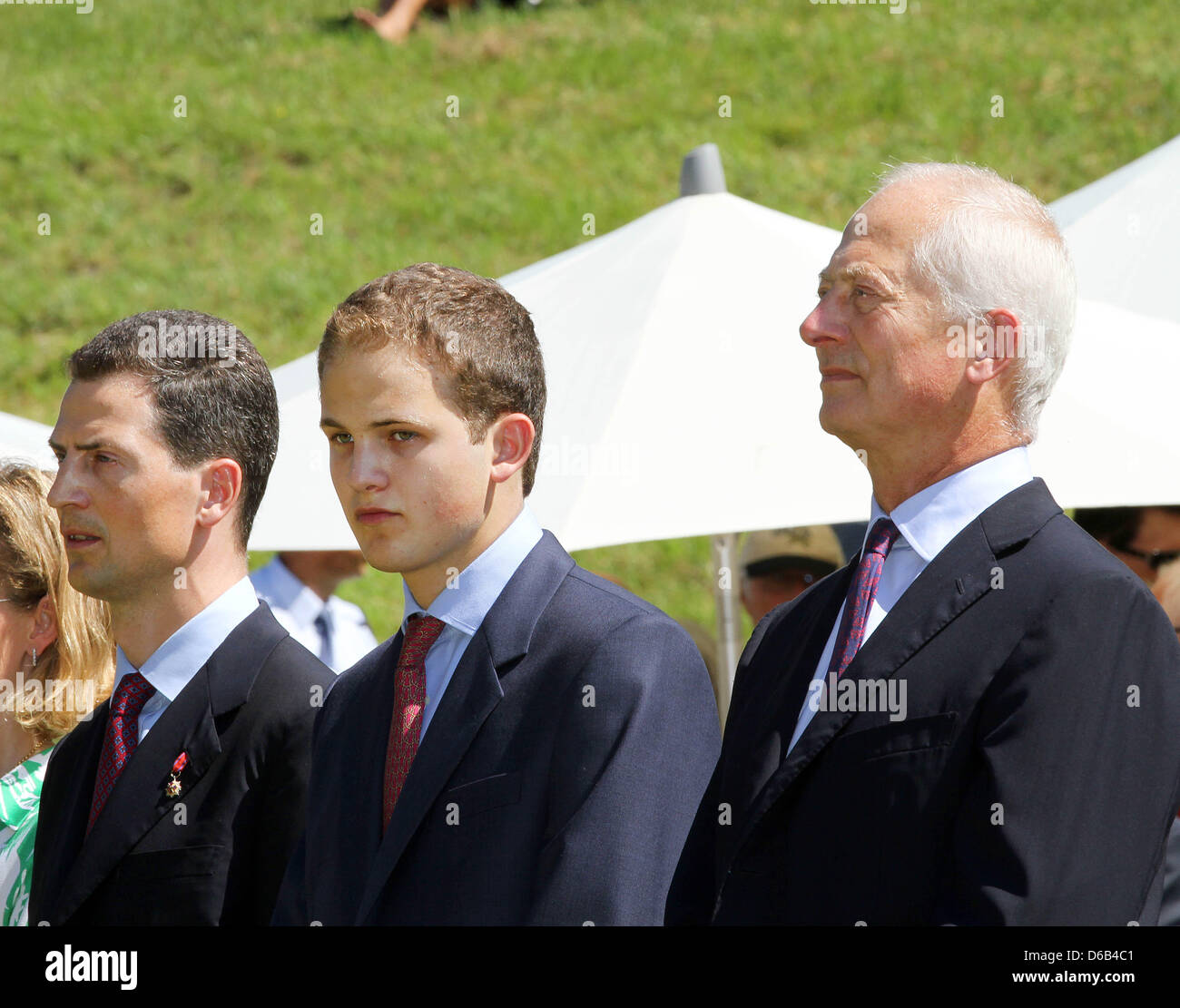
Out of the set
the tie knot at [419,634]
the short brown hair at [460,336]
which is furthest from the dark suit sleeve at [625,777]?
the short brown hair at [460,336]

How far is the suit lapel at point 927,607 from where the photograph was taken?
82.2 inches

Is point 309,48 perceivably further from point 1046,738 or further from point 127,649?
point 1046,738

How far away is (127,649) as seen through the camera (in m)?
2.96

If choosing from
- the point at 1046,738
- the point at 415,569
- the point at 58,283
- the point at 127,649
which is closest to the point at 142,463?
the point at 127,649

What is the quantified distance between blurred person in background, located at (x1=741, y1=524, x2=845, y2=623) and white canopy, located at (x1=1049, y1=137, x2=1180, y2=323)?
3.67 feet

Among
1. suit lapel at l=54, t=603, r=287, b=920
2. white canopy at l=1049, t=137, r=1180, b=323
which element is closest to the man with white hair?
suit lapel at l=54, t=603, r=287, b=920

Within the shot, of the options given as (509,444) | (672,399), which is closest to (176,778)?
(509,444)

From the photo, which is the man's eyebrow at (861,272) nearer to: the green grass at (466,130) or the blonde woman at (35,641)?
the blonde woman at (35,641)

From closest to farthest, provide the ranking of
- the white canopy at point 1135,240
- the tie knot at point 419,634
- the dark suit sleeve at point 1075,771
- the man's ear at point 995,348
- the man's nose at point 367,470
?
the dark suit sleeve at point 1075,771 < the man's ear at point 995,348 < the man's nose at point 367,470 < the tie knot at point 419,634 < the white canopy at point 1135,240

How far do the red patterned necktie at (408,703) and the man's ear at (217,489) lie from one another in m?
0.50

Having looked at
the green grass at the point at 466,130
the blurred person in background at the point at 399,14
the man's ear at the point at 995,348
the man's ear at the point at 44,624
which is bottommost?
the man's ear at the point at 44,624

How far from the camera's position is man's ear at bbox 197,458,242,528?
2922 millimetres

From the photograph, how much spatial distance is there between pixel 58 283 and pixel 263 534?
8.12 metres

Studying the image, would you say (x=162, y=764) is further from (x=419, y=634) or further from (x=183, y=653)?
(x=419, y=634)
